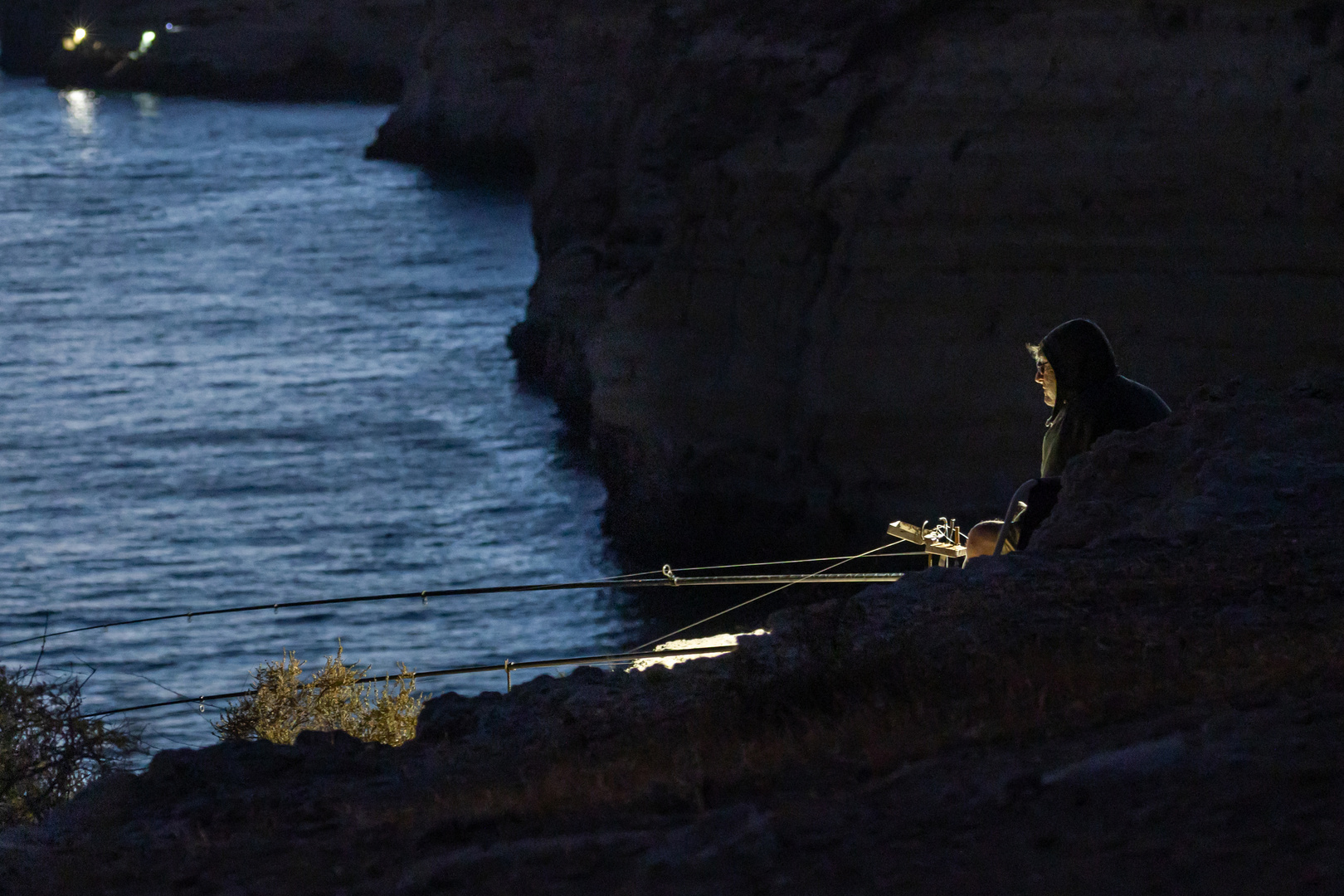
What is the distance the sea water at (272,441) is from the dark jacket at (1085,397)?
21.7ft

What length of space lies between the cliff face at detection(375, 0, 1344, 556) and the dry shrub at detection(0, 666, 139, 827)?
1214 centimetres

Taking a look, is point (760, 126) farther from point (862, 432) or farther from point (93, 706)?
point (93, 706)

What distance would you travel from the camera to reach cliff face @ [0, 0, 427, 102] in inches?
2931

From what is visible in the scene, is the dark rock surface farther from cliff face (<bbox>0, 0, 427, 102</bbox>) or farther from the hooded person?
cliff face (<bbox>0, 0, 427, 102</bbox>)

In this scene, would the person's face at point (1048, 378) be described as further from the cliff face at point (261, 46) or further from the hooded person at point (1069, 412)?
the cliff face at point (261, 46)

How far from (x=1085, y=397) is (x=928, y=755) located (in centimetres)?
307

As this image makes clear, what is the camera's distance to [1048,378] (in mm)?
7098

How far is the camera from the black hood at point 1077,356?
22.1 ft

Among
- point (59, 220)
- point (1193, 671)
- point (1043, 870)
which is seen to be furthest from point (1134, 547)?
point (59, 220)

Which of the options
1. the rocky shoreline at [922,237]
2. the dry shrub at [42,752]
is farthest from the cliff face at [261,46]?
the dry shrub at [42,752]

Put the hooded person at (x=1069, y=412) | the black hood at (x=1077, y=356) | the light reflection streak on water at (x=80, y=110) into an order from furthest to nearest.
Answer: the light reflection streak on water at (x=80, y=110) < the hooded person at (x=1069, y=412) < the black hood at (x=1077, y=356)

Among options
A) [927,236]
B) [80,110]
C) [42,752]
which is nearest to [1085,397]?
[42,752]

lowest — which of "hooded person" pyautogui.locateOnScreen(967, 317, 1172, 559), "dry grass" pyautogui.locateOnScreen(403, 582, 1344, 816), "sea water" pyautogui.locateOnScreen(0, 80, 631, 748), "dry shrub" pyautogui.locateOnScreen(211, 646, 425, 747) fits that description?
"sea water" pyautogui.locateOnScreen(0, 80, 631, 748)

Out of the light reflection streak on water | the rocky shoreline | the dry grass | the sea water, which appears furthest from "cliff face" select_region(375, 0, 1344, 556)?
the light reflection streak on water
